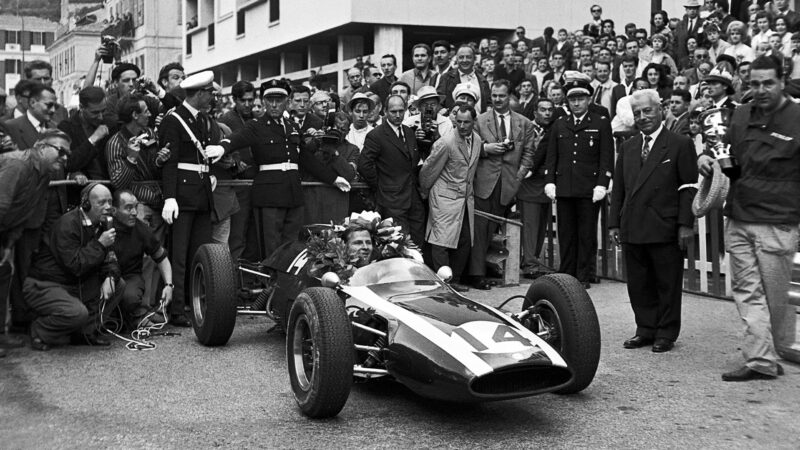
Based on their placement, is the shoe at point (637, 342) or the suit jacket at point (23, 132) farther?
the suit jacket at point (23, 132)

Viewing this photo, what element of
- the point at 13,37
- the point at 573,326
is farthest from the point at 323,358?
the point at 13,37

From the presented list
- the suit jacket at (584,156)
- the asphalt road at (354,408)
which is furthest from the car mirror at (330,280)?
the suit jacket at (584,156)

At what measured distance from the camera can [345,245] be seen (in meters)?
7.38

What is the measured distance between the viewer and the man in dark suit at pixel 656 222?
7.95 metres

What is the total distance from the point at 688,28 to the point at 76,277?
12572 millimetres

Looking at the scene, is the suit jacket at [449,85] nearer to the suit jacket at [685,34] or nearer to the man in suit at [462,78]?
the man in suit at [462,78]

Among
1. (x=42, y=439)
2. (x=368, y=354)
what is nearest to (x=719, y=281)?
(x=368, y=354)

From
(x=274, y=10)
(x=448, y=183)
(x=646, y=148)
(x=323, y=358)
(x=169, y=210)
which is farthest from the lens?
(x=274, y=10)

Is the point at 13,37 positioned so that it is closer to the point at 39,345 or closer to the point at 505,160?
the point at 505,160

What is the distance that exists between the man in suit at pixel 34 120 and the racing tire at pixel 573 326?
517 cm

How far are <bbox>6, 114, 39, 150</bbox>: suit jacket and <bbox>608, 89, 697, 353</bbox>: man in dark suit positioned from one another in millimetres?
5550

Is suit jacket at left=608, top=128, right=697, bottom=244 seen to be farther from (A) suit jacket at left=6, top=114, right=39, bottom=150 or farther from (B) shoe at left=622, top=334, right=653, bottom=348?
(A) suit jacket at left=6, top=114, right=39, bottom=150

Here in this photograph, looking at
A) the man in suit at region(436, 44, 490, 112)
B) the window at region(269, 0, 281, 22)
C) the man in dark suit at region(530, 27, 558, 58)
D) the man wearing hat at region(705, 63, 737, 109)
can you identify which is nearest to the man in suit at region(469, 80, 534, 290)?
the man in suit at region(436, 44, 490, 112)

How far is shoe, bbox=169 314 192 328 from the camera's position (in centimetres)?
909
